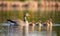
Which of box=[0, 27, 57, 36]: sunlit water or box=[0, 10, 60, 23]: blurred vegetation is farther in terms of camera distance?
box=[0, 10, 60, 23]: blurred vegetation

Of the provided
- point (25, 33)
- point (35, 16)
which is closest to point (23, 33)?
point (25, 33)

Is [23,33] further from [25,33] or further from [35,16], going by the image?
[35,16]

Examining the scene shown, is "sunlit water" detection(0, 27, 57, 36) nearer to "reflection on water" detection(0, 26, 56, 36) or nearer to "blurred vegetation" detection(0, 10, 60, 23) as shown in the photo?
"reflection on water" detection(0, 26, 56, 36)

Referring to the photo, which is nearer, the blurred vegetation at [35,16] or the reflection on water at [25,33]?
the reflection on water at [25,33]

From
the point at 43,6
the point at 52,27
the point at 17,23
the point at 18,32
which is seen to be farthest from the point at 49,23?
the point at 43,6

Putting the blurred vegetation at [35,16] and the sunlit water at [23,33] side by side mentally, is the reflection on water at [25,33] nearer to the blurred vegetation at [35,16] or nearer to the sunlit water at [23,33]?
the sunlit water at [23,33]

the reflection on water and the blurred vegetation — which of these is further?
the blurred vegetation

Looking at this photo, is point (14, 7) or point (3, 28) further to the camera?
point (14, 7)

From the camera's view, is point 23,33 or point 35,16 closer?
point 23,33

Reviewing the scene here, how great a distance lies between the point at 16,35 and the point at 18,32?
1176mm

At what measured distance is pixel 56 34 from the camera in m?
15.8

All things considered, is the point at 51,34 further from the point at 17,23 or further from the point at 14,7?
→ the point at 14,7

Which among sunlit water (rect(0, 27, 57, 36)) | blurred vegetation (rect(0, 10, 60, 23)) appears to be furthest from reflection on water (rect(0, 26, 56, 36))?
blurred vegetation (rect(0, 10, 60, 23))

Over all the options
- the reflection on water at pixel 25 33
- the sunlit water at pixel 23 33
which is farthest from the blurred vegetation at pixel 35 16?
the reflection on water at pixel 25 33
